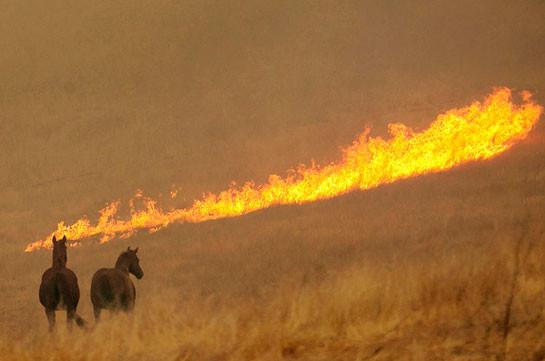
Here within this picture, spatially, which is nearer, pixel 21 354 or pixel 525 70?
pixel 21 354

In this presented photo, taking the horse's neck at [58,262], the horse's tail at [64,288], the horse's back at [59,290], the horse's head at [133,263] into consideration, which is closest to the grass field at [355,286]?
the horse's head at [133,263]

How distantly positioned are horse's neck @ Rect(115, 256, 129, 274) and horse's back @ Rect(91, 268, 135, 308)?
0.08 metres

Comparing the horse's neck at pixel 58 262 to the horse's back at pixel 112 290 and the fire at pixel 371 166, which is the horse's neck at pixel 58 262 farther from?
the fire at pixel 371 166

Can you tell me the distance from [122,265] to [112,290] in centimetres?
51

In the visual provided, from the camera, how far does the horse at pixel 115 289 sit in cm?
966

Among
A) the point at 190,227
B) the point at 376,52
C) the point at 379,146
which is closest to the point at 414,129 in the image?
the point at 379,146

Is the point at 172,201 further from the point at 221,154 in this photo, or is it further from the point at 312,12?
the point at 312,12

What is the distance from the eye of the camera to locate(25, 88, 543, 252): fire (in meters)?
12.6

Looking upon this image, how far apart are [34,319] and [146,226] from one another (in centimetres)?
456

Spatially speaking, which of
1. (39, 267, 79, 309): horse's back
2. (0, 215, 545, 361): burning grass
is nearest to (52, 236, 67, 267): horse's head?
(39, 267, 79, 309): horse's back

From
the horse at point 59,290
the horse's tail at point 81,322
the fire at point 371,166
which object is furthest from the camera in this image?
the fire at point 371,166

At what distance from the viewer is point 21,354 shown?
25.8 feet

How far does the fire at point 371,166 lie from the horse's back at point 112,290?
132 inches

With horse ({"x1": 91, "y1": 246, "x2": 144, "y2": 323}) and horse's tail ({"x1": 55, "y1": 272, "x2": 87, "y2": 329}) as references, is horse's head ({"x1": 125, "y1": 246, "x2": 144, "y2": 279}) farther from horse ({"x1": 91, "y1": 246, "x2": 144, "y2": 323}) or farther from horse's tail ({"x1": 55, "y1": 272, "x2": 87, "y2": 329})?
horse's tail ({"x1": 55, "y1": 272, "x2": 87, "y2": 329})
